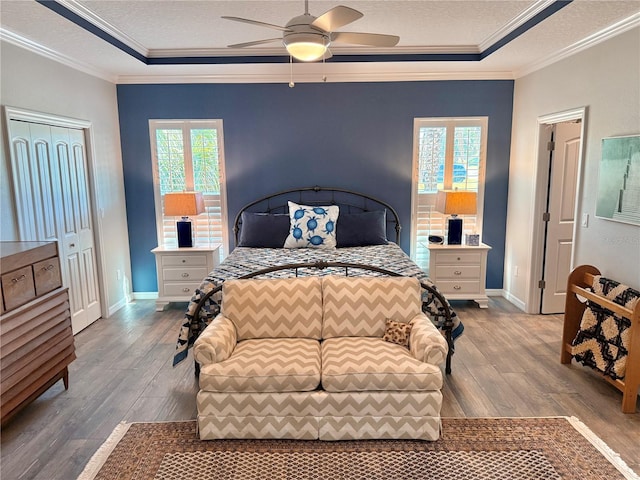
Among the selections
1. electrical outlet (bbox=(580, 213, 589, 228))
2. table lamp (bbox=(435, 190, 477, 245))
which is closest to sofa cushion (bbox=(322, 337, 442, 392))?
electrical outlet (bbox=(580, 213, 589, 228))

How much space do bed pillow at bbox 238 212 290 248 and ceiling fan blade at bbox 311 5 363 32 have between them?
2.47 m

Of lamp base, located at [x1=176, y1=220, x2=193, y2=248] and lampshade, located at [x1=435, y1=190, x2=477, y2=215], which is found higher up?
lampshade, located at [x1=435, y1=190, x2=477, y2=215]

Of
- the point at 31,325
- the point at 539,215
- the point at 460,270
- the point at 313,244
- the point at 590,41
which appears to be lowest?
the point at 460,270

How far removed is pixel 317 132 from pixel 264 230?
137cm

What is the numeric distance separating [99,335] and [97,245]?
984mm

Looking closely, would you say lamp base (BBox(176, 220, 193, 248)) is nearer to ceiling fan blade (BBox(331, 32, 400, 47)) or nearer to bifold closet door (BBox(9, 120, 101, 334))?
bifold closet door (BBox(9, 120, 101, 334))

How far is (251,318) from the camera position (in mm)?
2908

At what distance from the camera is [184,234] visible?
490 cm

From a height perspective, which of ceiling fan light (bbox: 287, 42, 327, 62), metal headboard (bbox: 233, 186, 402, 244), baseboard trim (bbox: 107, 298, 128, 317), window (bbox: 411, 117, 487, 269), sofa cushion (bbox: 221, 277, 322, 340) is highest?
ceiling fan light (bbox: 287, 42, 327, 62)

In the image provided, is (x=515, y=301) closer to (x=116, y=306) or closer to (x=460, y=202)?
(x=460, y=202)

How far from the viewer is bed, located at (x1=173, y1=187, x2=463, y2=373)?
3.26 m

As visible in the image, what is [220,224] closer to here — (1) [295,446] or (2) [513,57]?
(1) [295,446]

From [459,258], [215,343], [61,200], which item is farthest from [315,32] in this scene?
[459,258]

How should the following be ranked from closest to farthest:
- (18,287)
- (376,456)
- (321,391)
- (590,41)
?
(376,456) → (321,391) → (18,287) → (590,41)
